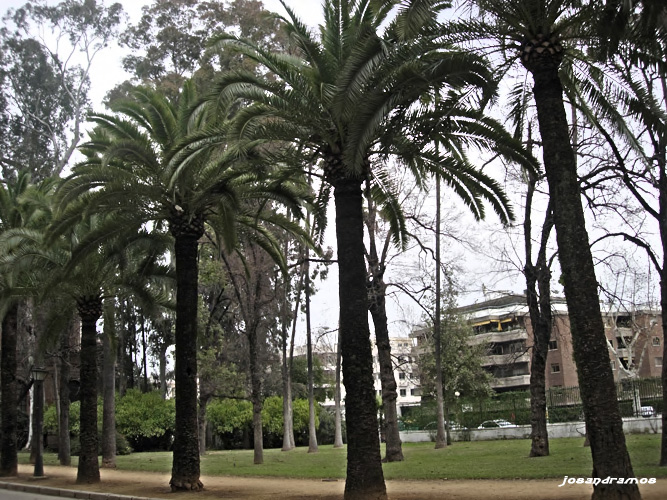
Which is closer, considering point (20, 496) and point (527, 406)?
point (20, 496)

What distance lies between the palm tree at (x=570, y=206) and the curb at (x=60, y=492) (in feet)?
32.5

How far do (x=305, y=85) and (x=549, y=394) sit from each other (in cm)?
3081

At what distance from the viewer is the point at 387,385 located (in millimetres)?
23797

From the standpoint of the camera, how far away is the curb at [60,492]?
15.8 m

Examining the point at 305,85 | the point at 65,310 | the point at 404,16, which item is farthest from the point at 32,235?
the point at 404,16

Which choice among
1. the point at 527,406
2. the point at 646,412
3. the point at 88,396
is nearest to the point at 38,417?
the point at 88,396

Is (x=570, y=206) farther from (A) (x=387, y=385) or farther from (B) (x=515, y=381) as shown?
(B) (x=515, y=381)

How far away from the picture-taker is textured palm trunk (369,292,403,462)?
76.7ft

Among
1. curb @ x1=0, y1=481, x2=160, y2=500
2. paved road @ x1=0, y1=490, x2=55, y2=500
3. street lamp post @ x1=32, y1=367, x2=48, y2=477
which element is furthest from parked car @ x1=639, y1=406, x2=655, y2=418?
paved road @ x1=0, y1=490, x2=55, y2=500

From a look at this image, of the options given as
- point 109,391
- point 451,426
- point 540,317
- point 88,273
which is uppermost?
point 88,273

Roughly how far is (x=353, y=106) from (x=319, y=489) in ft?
29.1

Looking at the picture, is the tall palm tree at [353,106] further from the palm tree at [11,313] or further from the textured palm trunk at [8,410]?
the textured palm trunk at [8,410]

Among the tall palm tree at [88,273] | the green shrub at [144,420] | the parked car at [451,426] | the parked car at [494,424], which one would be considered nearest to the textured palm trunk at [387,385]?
the tall palm tree at [88,273]

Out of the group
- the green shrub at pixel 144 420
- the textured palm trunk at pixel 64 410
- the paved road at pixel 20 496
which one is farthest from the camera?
the green shrub at pixel 144 420
